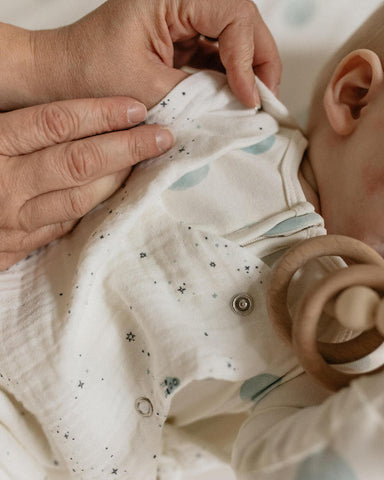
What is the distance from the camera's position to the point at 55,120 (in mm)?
733

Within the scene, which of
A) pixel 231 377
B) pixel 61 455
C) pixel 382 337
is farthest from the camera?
pixel 61 455

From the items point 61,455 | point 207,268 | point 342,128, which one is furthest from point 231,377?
point 342,128

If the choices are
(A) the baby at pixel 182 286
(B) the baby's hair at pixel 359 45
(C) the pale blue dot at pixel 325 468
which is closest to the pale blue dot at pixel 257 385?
(A) the baby at pixel 182 286

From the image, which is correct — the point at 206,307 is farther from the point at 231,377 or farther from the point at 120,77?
the point at 120,77

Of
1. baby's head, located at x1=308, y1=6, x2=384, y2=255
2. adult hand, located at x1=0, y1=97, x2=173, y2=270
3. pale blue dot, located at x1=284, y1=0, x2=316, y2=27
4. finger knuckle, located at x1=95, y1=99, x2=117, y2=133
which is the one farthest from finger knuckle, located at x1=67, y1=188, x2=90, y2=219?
pale blue dot, located at x1=284, y1=0, x2=316, y2=27

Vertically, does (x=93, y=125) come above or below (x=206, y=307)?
above

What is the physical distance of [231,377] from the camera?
27.1 inches

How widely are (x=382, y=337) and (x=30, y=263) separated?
1.88ft

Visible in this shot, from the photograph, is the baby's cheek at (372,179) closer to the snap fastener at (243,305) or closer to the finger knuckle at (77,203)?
the snap fastener at (243,305)

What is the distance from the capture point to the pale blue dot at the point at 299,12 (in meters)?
1.09

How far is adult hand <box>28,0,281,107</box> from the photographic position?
0.77m

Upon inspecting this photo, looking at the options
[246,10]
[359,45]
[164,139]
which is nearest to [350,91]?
[359,45]

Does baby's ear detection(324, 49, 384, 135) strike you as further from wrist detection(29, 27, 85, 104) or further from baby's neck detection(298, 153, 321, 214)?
wrist detection(29, 27, 85, 104)

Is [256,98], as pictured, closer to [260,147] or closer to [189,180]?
[260,147]
